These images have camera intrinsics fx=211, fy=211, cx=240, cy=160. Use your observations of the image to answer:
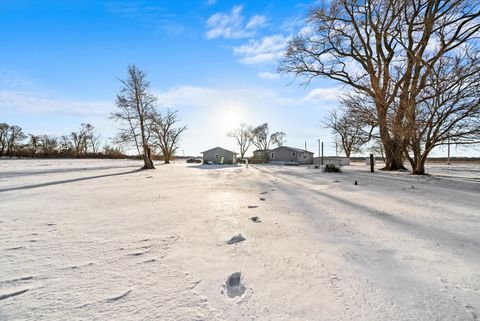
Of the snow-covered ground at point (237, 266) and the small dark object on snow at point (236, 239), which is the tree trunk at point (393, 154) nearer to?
the snow-covered ground at point (237, 266)

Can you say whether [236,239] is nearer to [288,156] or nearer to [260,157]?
[288,156]

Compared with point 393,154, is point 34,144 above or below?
above

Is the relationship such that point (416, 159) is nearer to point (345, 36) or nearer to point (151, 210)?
point (345, 36)

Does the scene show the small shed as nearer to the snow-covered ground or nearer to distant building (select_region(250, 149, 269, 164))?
distant building (select_region(250, 149, 269, 164))

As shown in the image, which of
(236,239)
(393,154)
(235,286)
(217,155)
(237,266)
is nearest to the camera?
(235,286)

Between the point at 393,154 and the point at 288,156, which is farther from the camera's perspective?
the point at 288,156

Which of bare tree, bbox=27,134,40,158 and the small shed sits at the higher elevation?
bare tree, bbox=27,134,40,158

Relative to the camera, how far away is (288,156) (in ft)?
129

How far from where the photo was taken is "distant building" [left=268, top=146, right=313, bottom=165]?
38.8m

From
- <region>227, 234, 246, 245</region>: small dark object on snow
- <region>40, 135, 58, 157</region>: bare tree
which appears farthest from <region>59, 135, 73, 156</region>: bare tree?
<region>227, 234, 246, 245</region>: small dark object on snow

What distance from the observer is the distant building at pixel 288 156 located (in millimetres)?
38812

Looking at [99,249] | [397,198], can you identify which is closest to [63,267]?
[99,249]

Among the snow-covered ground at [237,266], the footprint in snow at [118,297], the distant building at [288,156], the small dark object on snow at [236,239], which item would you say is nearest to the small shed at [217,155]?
the distant building at [288,156]

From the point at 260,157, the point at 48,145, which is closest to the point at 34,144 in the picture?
the point at 48,145
